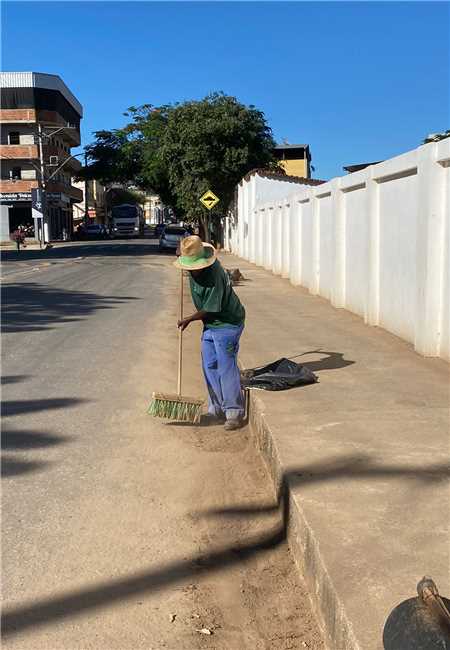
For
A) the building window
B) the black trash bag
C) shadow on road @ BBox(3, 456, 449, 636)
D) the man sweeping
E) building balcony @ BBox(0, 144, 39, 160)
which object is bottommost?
shadow on road @ BBox(3, 456, 449, 636)

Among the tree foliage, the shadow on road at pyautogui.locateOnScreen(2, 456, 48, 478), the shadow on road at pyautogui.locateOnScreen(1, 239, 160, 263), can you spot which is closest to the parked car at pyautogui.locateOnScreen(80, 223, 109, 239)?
the shadow on road at pyautogui.locateOnScreen(1, 239, 160, 263)

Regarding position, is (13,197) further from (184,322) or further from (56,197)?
(184,322)

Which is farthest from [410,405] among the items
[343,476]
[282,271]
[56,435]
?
[282,271]

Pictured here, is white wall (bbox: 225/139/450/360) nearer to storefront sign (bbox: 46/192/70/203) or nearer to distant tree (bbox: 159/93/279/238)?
distant tree (bbox: 159/93/279/238)

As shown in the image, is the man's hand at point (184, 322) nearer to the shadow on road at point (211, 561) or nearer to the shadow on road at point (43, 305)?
the shadow on road at point (211, 561)

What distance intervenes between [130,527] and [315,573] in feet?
4.29

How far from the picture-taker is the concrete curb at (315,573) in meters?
2.92

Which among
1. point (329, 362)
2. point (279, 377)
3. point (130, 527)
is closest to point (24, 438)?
point (130, 527)

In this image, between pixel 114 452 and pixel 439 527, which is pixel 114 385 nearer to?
pixel 114 452

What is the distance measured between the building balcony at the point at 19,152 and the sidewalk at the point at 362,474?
5691 centimetres

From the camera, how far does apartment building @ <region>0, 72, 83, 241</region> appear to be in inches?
2420

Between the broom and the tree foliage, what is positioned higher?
the tree foliage

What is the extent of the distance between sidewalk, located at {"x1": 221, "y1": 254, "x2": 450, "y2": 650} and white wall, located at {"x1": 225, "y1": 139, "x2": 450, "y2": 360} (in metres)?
0.73

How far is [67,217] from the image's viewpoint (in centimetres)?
7738
